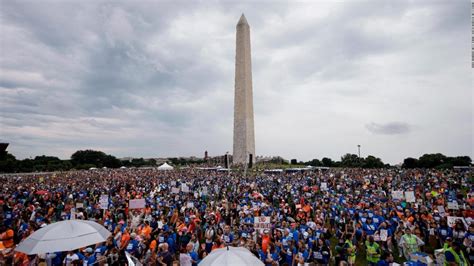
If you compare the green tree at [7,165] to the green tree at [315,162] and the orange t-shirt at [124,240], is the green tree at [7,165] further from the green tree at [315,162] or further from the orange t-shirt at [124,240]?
the green tree at [315,162]

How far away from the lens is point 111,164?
10331 centimetres

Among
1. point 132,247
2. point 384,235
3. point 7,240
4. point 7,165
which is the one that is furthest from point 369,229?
point 7,165

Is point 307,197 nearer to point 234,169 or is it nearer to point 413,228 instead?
point 413,228

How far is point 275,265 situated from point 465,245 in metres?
6.21

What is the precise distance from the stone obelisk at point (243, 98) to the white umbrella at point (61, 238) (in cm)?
4389

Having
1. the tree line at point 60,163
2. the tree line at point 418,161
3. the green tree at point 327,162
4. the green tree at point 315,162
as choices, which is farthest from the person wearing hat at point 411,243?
the tree line at point 60,163

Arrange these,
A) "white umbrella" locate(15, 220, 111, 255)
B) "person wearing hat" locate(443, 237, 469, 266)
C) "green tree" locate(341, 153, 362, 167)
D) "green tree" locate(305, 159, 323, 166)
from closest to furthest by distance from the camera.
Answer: "white umbrella" locate(15, 220, 111, 255) → "person wearing hat" locate(443, 237, 469, 266) → "green tree" locate(341, 153, 362, 167) → "green tree" locate(305, 159, 323, 166)

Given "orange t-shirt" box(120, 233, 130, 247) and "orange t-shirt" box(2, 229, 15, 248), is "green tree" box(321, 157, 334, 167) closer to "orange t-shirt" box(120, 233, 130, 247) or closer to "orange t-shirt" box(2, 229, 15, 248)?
"orange t-shirt" box(120, 233, 130, 247)

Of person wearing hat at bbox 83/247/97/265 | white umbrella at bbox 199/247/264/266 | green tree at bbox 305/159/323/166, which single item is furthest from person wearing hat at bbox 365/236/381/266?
green tree at bbox 305/159/323/166

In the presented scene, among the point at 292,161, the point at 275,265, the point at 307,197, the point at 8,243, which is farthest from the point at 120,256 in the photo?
the point at 292,161

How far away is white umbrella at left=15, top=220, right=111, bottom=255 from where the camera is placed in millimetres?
6637

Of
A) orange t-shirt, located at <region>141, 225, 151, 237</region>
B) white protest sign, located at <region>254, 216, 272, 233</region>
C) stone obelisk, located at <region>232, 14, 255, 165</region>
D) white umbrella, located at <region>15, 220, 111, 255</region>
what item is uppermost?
stone obelisk, located at <region>232, 14, 255, 165</region>

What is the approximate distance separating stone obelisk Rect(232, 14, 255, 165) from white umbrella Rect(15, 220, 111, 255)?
43885 mm

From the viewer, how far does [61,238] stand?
693 cm
